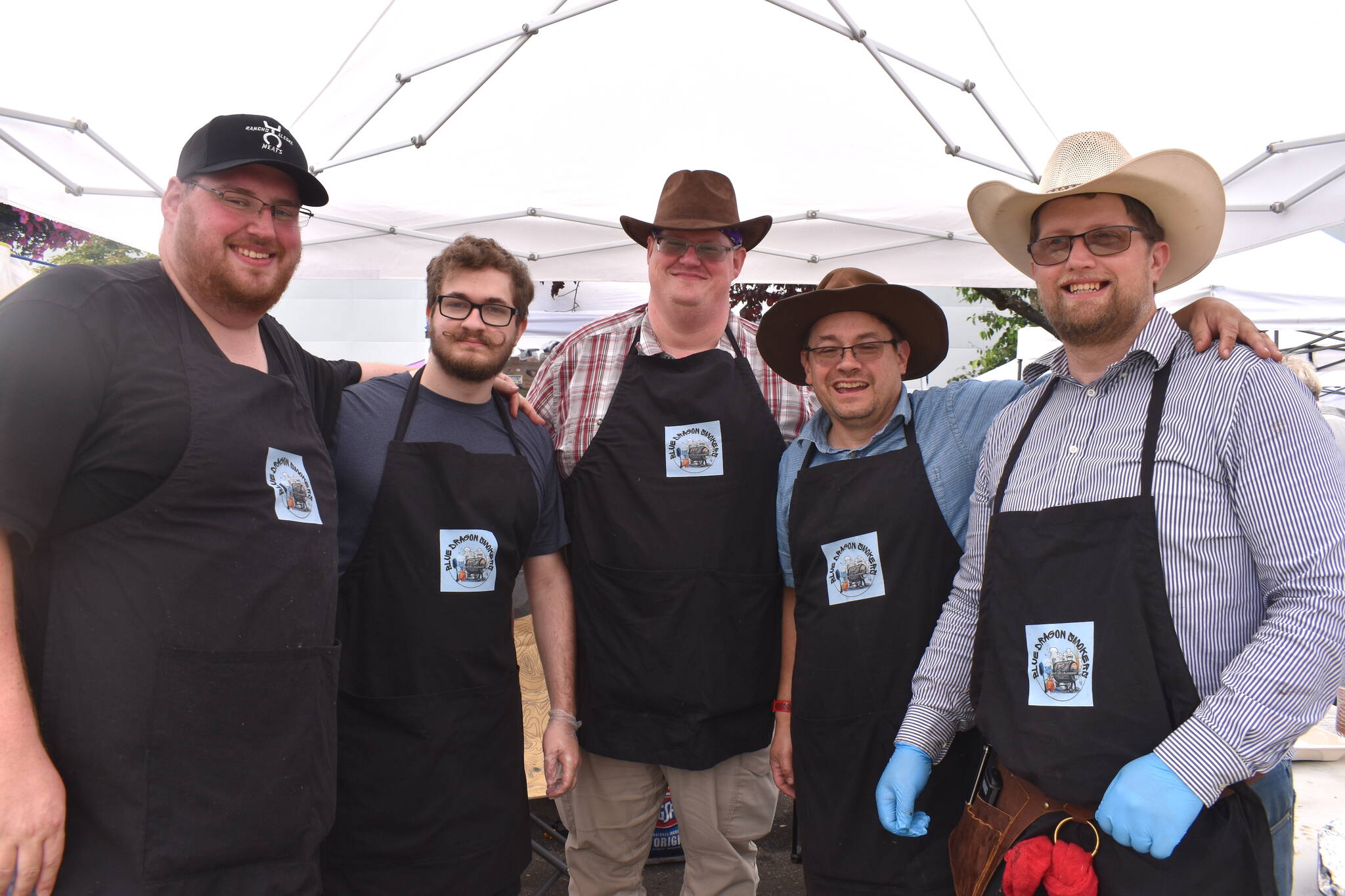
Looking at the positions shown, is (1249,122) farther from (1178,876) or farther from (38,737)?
(38,737)

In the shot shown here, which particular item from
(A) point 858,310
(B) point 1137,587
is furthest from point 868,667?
(A) point 858,310

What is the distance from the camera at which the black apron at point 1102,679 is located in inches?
54.2

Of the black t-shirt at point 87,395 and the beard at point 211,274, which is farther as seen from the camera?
the beard at point 211,274

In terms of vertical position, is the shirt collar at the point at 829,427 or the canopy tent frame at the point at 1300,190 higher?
the canopy tent frame at the point at 1300,190

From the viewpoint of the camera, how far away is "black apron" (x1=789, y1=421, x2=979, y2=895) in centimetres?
195

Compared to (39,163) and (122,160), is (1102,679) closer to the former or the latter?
(122,160)

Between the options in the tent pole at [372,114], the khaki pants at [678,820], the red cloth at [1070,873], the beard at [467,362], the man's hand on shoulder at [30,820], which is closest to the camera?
the man's hand on shoulder at [30,820]

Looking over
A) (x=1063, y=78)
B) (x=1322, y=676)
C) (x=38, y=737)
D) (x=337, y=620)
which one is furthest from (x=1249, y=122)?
(x=38, y=737)

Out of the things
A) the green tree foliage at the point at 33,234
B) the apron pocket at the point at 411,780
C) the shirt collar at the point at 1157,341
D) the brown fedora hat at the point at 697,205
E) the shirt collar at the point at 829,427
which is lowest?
the apron pocket at the point at 411,780

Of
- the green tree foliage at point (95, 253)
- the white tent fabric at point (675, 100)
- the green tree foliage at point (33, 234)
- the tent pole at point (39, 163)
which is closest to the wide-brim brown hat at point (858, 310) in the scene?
the white tent fabric at point (675, 100)

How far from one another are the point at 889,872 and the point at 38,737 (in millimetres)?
1716

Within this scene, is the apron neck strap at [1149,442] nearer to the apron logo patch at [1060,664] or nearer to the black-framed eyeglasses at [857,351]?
the apron logo patch at [1060,664]

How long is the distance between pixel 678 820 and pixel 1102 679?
146 centimetres

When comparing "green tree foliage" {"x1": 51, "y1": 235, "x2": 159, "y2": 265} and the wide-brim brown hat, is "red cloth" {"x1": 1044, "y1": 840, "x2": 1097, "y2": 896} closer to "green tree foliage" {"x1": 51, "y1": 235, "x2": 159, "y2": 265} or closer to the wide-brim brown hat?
the wide-brim brown hat
